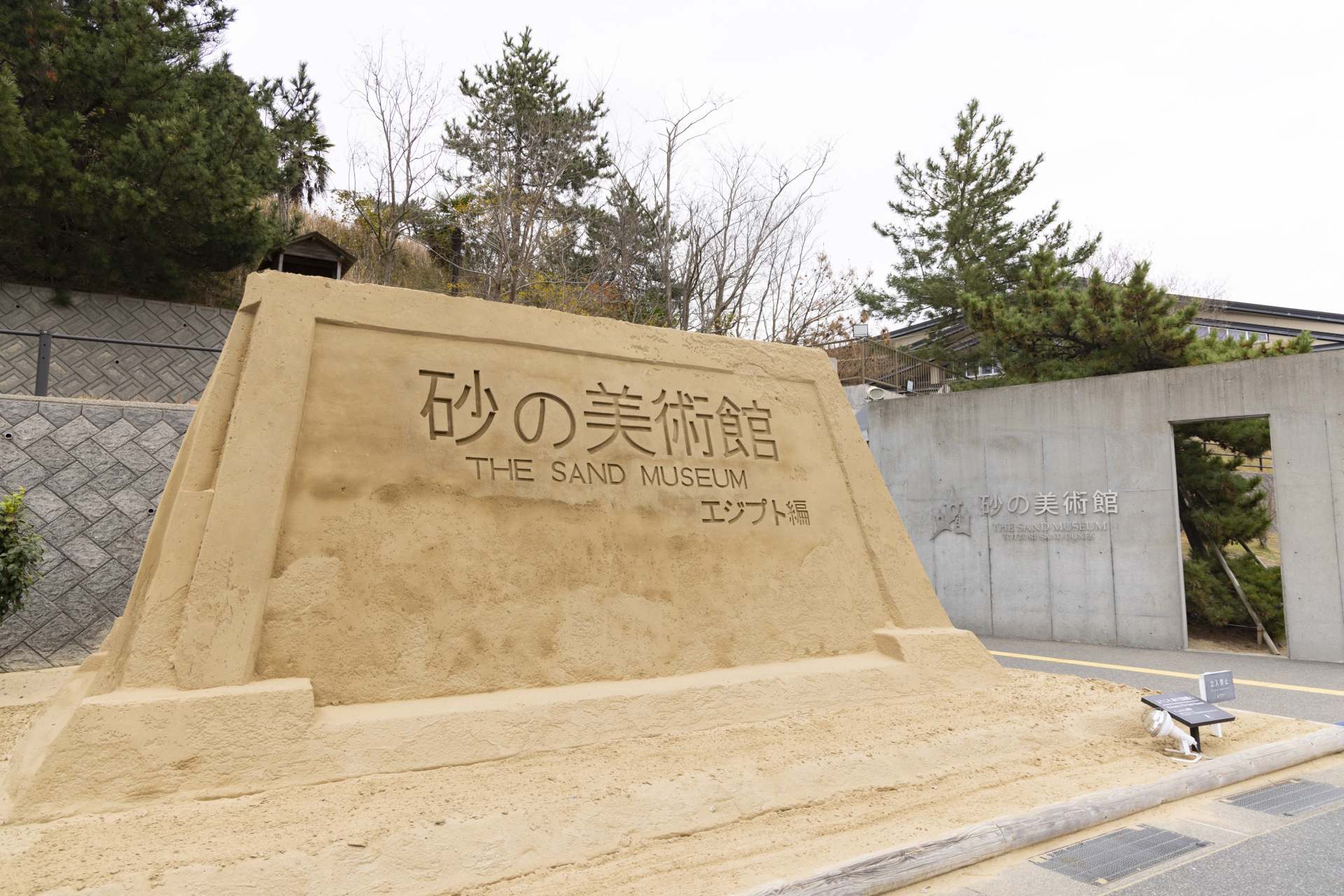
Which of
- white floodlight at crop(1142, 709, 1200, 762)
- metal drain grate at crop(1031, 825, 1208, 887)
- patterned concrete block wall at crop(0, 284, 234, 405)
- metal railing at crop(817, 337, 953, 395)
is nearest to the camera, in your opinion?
metal drain grate at crop(1031, 825, 1208, 887)

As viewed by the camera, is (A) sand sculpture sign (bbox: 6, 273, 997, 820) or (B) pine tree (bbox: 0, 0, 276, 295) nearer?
(A) sand sculpture sign (bbox: 6, 273, 997, 820)

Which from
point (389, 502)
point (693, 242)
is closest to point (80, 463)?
point (389, 502)

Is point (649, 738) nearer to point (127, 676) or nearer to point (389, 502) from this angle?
point (389, 502)

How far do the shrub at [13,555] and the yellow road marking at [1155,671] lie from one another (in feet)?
28.6

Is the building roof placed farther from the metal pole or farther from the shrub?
the shrub

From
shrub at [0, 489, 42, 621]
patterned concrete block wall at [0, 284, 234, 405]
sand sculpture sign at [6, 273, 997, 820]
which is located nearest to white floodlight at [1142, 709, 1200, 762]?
sand sculpture sign at [6, 273, 997, 820]

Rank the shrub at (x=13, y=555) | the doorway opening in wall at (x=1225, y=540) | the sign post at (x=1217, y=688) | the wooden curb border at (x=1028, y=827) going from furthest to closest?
1. the doorway opening in wall at (x=1225, y=540)
2. the shrub at (x=13, y=555)
3. the sign post at (x=1217, y=688)
4. the wooden curb border at (x=1028, y=827)

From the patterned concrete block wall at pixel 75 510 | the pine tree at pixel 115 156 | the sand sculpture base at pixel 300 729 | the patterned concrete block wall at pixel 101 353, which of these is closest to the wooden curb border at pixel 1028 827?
the sand sculpture base at pixel 300 729

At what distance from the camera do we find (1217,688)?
17.1ft

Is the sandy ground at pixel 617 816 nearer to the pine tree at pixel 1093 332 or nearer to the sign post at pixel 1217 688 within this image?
the sign post at pixel 1217 688

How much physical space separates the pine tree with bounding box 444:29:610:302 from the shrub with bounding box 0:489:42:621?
7.50 m

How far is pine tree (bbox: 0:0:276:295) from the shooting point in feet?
32.0

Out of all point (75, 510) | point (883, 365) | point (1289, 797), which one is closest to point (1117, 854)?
point (1289, 797)

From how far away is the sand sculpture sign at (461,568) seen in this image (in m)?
3.36
